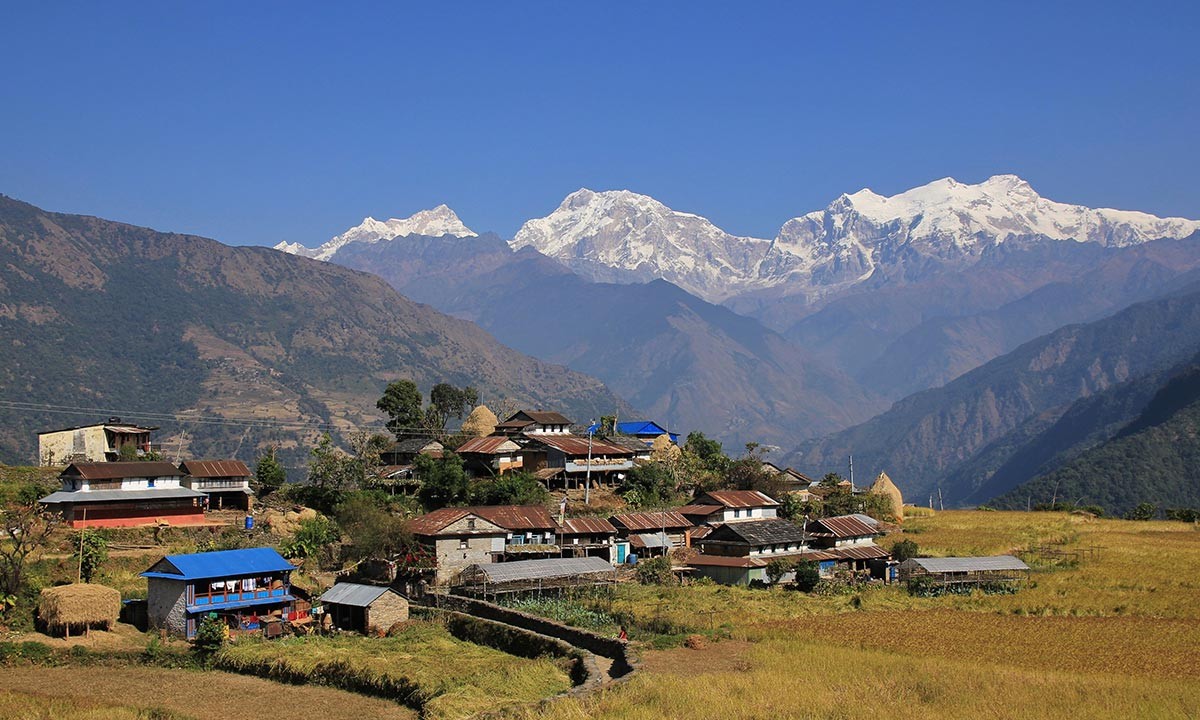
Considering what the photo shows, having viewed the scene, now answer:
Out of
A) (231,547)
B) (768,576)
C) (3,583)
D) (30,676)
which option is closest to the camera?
(30,676)

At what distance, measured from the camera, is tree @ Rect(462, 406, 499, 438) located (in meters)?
93.4

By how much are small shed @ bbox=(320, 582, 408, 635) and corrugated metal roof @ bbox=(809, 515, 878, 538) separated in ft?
98.3

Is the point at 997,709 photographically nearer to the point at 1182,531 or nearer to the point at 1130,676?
the point at 1130,676

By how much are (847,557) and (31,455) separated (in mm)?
137062

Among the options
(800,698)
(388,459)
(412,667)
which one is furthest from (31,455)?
(800,698)

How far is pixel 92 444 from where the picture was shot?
79188mm

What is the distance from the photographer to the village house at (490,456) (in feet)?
266

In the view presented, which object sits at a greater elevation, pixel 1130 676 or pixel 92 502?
pixel 92 502

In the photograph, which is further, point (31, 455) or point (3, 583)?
point (31, 455)

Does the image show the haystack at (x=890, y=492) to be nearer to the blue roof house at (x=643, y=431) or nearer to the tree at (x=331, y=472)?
the blue roof house at (x=643, y=431)

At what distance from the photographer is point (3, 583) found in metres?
46.9

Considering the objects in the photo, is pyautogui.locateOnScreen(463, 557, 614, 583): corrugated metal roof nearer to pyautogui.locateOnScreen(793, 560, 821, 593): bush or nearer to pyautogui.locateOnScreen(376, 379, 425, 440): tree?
pyautogui.locateOnScreen(793, 560, 821, 593): bush

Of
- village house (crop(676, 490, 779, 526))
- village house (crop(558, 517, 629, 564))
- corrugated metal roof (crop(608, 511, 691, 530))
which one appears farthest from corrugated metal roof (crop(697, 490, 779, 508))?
village house (crop(558, 517, 629, 564))

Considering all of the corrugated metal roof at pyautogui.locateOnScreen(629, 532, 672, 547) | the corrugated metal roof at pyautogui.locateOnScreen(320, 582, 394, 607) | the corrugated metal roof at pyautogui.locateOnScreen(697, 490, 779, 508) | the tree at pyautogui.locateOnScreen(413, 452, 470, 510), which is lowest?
the corrugated metal roof at pyautogui.locateOnScreen(320, 582, 394, 607)
